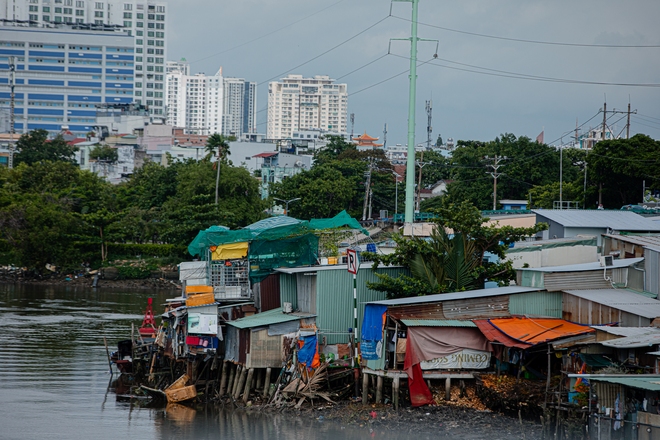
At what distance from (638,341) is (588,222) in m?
14.9

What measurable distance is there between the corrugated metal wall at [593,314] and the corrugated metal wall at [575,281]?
12.8 inches

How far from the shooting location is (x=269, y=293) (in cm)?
2828

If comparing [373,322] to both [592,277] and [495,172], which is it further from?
[495,172]

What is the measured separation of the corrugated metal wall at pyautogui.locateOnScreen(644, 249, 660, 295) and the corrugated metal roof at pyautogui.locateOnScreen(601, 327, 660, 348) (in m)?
3.66

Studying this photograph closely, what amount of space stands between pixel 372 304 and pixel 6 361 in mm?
17276

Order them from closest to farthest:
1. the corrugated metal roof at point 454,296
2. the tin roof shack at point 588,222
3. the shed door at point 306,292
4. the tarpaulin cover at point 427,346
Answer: the tarpaulin cover at point 427,346
the corrugated metal roof at point 454,296
the shed door at point 306,292
the tin roof shack at point 588,222

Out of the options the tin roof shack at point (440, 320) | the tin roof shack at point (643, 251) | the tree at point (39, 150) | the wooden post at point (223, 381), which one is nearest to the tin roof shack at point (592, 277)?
the tin roof shack at point (643, 251)

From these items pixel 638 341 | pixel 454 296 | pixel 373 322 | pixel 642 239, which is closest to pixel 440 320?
pixel 454 296

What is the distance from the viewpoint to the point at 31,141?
321ft

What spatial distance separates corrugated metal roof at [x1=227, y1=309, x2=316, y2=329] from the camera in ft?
78.9

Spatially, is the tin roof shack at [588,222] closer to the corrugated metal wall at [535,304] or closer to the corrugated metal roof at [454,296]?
the corrugated metal wall at [535,304]

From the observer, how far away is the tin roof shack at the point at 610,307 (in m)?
20.2

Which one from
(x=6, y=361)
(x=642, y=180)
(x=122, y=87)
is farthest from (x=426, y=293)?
(x=122, y=87)

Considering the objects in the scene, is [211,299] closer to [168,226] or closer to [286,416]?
[286,416]
